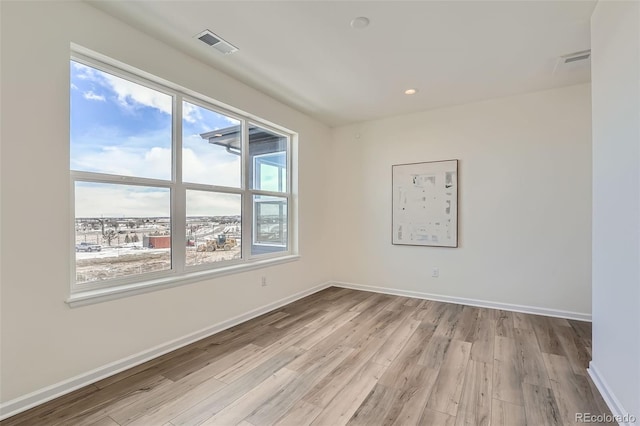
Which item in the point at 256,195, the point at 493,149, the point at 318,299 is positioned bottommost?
the point at 318,299

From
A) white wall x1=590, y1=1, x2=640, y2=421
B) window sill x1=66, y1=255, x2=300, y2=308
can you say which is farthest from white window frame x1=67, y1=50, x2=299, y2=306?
white wall x1=590, y1=1, x2=640, y2=421

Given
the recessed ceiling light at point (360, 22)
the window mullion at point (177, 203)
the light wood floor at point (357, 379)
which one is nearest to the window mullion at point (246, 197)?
the window mullion at point (177, 203)

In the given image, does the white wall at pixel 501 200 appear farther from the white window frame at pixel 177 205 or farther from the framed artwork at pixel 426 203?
the white window frame at pixel 177 205

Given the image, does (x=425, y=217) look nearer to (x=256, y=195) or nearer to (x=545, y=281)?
(x=545, y=281)

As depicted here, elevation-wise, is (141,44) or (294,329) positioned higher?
(141,44)

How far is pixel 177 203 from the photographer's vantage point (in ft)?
9.11

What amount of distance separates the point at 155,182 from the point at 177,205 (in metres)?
0.29

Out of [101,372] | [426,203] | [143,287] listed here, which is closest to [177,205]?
[143,287]

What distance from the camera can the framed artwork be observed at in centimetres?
404

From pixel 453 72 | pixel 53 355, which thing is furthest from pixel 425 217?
pixel 53 355

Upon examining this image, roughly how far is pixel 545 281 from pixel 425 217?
161cm

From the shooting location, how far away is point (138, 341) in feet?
7.75

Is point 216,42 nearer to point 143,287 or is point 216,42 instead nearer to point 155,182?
point 155,182

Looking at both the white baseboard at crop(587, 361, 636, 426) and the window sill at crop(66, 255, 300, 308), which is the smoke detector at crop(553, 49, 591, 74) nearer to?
the white baseboard at crop(587, 361, 636, 426)
